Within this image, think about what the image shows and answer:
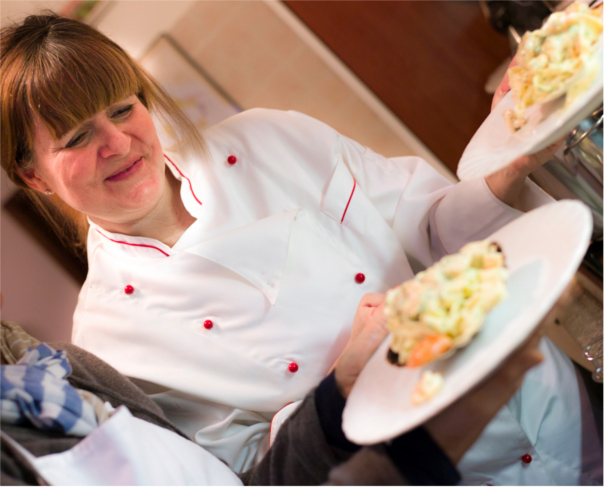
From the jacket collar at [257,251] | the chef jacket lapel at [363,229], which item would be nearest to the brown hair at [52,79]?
the jacket collar at [257,251]

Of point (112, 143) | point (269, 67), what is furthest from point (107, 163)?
point (269, 67)

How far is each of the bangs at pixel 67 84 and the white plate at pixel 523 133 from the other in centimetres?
68

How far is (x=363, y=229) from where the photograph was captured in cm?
101

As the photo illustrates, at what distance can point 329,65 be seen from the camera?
5.36 ft

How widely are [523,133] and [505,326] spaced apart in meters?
0.29

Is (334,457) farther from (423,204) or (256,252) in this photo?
(423,204)

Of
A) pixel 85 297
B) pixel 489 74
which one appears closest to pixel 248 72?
pixel 489 74

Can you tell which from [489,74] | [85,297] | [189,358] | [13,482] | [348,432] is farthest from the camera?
[489,74]

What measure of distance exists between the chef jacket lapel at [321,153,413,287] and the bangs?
50 centimetres

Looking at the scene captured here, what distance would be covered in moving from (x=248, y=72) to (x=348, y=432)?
139 cm

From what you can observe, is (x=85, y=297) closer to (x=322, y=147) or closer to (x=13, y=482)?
(x=13, y=482)

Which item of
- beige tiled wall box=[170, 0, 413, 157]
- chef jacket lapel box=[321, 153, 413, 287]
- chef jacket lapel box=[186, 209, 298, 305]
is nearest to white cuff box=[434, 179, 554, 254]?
chef jacket lapel box=[321, 153, 413, 287]

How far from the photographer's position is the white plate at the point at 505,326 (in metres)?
0.37

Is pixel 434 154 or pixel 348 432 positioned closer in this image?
pixel 348 432
